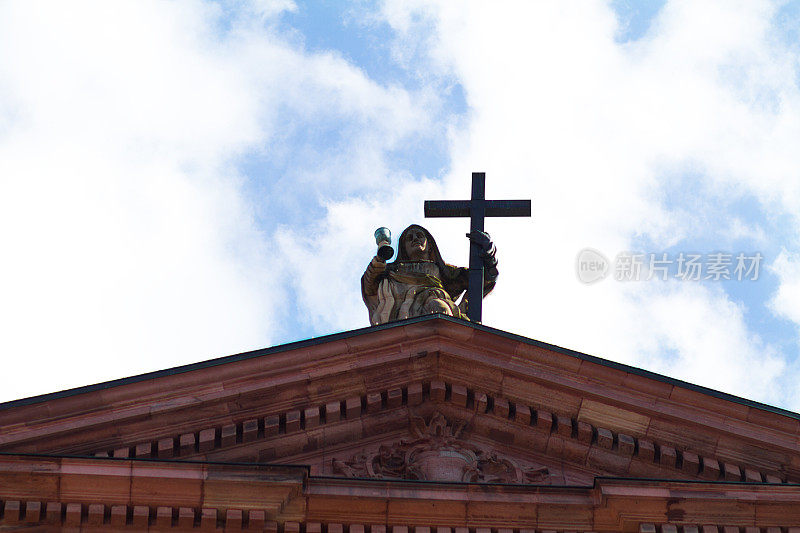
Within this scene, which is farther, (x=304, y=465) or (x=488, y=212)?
(x=488, y=212)

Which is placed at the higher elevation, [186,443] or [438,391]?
[438,391]

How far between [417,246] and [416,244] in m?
0.05

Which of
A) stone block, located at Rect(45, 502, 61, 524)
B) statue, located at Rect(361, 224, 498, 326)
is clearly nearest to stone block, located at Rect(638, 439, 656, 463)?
statue, located at Rect(361, 224, 498, 326)

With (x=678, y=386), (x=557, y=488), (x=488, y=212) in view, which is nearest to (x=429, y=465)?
(x=557, y=488)

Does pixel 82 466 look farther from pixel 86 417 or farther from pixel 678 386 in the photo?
pixel 678 386

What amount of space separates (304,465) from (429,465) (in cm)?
187

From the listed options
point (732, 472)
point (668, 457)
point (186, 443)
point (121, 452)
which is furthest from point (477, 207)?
point (121, 452)

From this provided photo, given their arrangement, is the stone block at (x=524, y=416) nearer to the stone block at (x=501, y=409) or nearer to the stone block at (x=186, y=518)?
the stone block at (x=501, y=409)

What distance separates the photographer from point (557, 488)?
21.1m

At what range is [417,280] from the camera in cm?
2598

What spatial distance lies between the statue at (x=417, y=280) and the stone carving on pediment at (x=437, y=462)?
117 inches

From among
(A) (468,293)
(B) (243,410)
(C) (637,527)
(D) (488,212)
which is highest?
(D) (488,212)

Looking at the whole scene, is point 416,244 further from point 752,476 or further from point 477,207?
point 752,476

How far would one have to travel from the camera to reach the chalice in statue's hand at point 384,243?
1024 inches
